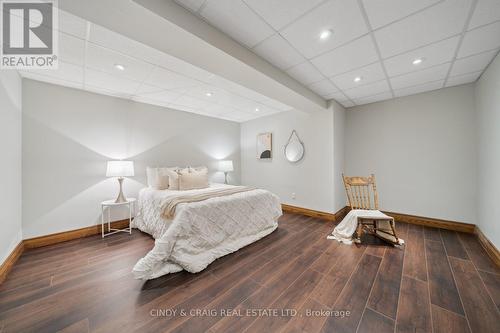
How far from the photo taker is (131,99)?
3.29 metres

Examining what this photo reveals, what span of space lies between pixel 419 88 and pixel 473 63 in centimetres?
77

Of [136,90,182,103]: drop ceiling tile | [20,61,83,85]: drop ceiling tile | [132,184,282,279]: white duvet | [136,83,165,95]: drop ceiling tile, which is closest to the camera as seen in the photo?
[132,184,282,279]: white duvet

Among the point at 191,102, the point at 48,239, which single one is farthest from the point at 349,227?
the point at 48,239

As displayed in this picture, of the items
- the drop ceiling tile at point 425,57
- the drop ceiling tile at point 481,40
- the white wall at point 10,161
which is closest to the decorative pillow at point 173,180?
the white wall at point 10,161

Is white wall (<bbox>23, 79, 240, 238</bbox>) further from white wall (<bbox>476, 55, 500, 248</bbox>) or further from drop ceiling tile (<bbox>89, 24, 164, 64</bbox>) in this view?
white wall (<bbox>476, 55, 500, 248</bbox>)

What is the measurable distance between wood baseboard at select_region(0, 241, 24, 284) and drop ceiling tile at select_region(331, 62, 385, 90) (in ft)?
14.9

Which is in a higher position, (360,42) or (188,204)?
(360,42)

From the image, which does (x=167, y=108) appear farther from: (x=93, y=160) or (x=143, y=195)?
(x=143, y=195)

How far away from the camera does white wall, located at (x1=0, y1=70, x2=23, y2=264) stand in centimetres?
186

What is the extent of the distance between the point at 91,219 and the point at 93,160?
0.99 meters

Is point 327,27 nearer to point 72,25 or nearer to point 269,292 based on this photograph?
point 72,25

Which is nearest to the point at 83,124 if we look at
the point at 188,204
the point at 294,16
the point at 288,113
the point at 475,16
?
the point at 188,204

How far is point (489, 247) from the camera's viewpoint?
2166 mm

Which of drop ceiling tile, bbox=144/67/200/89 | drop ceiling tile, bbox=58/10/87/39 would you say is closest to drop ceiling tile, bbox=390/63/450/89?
drop ceiling tile, bbox=144/67/200/89
